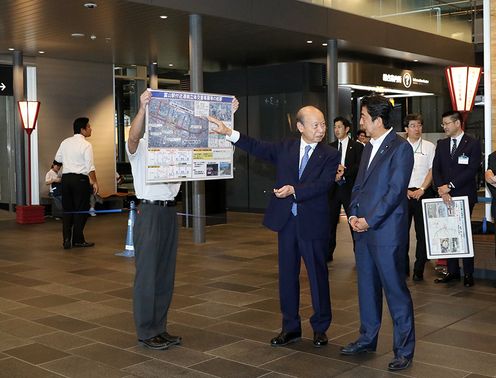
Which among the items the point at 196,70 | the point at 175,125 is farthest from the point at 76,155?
the point at 175,125

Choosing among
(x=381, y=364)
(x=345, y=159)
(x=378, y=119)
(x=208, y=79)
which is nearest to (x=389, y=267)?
(x=381, y=364)

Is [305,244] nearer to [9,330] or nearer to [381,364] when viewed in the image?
[381,364]

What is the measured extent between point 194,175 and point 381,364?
5.83ft

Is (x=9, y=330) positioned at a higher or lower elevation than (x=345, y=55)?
lower

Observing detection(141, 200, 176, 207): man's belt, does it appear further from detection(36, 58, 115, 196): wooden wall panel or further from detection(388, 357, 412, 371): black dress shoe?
detection(36, 58, 115, 196): wooden wall panel

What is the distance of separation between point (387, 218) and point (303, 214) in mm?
647

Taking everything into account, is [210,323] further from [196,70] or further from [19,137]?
[19,137]

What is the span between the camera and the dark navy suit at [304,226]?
4641 mm

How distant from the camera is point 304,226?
4637 millimetres

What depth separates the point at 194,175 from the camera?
15.3ft

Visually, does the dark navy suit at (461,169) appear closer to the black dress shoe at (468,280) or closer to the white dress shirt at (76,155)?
the black dress shoe at (468,280)

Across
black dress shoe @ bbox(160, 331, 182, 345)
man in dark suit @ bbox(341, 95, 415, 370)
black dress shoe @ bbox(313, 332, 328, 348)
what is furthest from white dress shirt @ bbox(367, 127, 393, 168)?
black dress shoe @ bbox(160, 331, 182, 345)

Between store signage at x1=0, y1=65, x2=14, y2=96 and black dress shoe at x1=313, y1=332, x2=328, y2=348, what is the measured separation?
11.8 m

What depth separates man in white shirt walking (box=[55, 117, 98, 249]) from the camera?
9.49m
